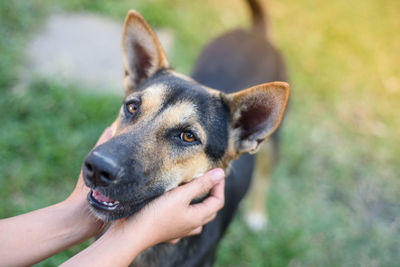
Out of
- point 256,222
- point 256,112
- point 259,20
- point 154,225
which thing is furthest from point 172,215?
point 259,20

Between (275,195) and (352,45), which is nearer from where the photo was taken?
(275,195)

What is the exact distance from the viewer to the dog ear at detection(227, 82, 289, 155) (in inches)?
98.0

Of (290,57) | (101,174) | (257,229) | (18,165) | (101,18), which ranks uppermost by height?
(101,174)

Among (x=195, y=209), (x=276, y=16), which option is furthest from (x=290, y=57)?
(x=195, y=209)

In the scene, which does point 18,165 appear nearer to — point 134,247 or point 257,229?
point 134,247

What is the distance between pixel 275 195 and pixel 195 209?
2.85m

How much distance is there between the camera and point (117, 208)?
91.7 inches

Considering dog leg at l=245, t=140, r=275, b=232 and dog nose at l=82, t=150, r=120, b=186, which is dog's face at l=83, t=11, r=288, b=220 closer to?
dog nose at l=82, t=150, r=120, b=186

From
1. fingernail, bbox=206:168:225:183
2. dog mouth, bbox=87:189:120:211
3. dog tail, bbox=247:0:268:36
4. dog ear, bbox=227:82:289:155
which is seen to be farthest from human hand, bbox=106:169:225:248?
dog tail, bbox=247:0:268:36

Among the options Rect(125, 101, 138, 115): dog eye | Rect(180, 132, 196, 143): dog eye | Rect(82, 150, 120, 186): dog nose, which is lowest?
A: Rect(180, 132, 196, 143): dog eye

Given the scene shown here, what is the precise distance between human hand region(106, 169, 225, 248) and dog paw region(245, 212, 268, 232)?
223 centimetres

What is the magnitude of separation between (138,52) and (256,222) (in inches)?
110

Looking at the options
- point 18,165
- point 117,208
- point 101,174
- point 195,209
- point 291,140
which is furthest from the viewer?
point 291,140

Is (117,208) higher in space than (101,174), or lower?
lower
